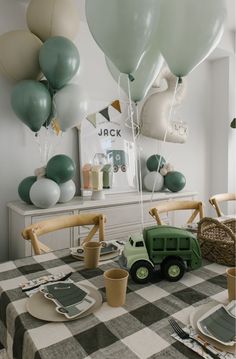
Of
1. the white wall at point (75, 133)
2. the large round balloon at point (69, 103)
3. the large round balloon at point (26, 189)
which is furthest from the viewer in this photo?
the white wall at point (75, 133)

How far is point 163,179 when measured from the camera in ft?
8.61

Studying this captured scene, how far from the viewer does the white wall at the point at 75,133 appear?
84.7 inches

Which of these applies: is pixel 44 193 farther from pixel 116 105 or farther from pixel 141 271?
pixel 116 105

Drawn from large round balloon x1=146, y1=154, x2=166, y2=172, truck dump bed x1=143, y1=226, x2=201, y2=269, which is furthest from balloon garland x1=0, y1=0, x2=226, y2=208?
truck dump bed x1=143, y1=226, x2=201, y2=269

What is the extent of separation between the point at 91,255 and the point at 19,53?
1.44 metres

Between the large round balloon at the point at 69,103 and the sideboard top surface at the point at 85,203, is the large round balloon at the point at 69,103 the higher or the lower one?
the higher one

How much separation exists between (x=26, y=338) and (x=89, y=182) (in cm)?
176

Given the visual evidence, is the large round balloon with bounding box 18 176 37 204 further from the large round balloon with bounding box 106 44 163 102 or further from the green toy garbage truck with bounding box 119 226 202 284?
the green toy garbage truck with bounding box 119 226 202 284

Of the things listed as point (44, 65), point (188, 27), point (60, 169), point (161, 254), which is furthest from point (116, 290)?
point (44, 65)

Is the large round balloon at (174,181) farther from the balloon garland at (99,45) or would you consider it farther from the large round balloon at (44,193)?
the large round balloon at (44,193)

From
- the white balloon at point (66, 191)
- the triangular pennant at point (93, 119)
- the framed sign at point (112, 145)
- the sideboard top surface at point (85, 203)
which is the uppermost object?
the triangular pennant at point (93, 119)

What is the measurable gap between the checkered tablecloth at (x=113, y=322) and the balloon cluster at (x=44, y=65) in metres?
1.12

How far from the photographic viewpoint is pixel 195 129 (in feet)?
11.3

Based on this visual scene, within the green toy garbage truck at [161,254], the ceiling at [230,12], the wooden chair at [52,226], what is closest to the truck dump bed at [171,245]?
the green toy garbage truck at [161,254]
